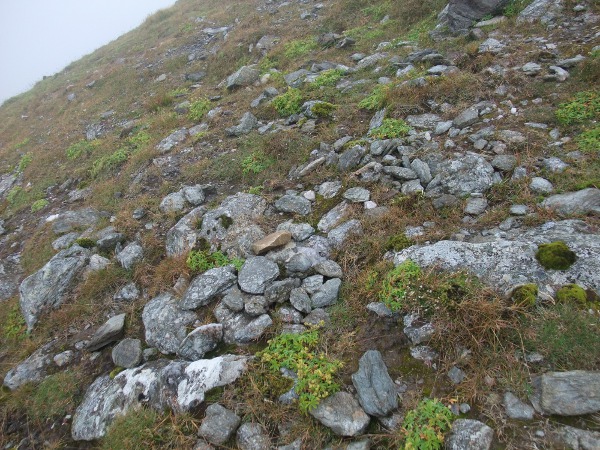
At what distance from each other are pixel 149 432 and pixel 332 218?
3511 millimetres

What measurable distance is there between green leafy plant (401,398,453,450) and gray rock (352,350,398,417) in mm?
207

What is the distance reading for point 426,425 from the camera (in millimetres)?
2920

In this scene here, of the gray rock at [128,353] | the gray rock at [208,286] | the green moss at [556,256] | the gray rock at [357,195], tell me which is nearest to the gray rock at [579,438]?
the green moss at [556,256]

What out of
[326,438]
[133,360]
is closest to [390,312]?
[326,438]

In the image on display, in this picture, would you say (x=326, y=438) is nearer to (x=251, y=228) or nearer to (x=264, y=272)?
(x=264, y=272)

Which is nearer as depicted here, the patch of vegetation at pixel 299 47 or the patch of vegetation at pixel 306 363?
the patch of vegetation at pixel 306 363

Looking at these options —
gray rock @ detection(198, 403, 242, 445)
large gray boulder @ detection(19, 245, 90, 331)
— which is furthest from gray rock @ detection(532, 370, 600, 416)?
large gray boulder @ detection(19, 245, 90, 331)

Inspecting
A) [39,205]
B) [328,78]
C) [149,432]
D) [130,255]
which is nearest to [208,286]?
[149,432]

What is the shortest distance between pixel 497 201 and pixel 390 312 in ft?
7.36

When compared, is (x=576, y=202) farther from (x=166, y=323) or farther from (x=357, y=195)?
(x=166, y=323)

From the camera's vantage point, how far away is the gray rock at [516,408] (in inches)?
111

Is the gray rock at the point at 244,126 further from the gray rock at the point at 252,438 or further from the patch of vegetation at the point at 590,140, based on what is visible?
the gray rock at the point at 252,438

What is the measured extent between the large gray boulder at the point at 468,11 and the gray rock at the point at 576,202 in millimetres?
6428

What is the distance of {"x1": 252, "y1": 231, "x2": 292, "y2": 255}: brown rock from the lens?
5172 millimetres
